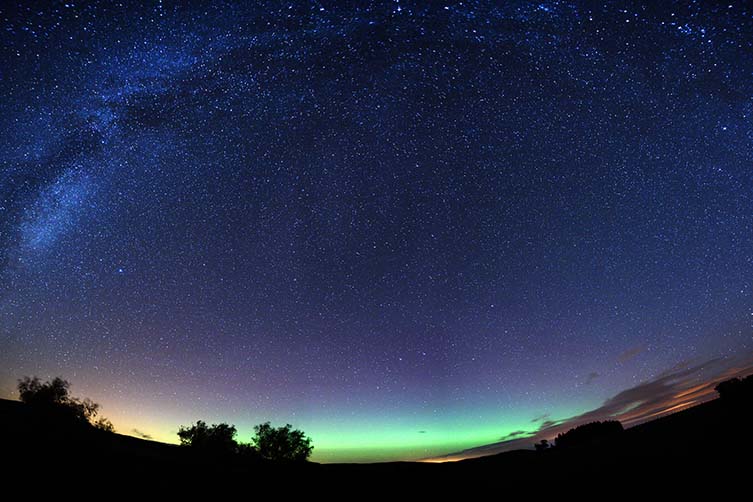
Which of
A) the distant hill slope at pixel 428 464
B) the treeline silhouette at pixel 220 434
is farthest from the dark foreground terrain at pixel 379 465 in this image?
the treeline silhouette at pixel 220 434

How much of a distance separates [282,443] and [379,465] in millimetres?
38251

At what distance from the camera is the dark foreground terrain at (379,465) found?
2367 mm

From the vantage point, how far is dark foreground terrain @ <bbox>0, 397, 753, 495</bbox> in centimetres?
237

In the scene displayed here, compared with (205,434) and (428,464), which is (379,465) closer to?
(428,464)

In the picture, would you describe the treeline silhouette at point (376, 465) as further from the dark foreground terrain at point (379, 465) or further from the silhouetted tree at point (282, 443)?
the silhouetted tree at point (282, 443)

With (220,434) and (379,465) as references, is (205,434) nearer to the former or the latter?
(220,434)

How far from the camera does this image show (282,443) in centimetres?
3559

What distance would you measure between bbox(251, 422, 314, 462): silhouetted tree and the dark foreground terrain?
3744 cm

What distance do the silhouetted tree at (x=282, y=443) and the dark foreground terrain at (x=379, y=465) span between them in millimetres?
37441

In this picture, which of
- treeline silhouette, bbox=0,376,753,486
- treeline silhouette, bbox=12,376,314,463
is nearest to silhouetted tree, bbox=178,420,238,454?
treeline silhouette, bbox=12,376,314,463

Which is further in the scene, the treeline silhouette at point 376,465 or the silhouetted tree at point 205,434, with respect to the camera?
the silhouetted tree at point 205,434

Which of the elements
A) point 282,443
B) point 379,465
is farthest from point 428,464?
point 282,443

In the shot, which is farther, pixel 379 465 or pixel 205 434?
pixel 205 434

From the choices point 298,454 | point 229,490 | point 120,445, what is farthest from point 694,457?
point 298,454
